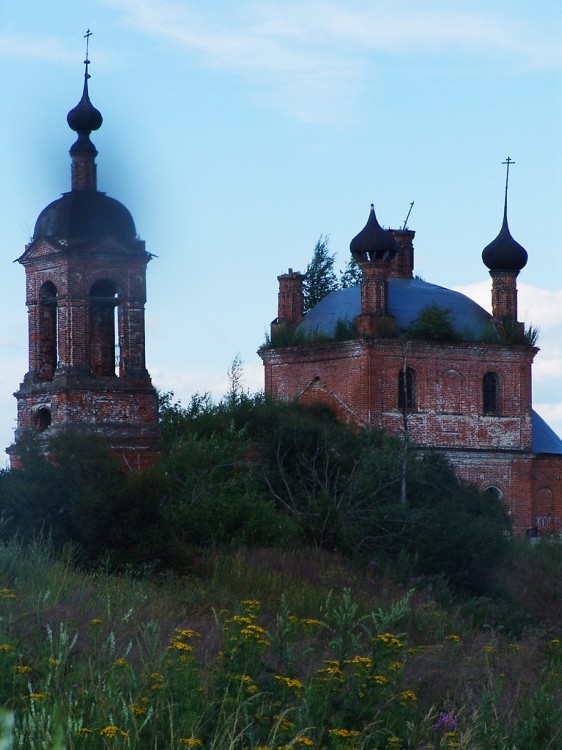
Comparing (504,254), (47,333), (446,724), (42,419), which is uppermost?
(504,254)

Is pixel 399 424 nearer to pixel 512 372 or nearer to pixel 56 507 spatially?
pixel 512 372

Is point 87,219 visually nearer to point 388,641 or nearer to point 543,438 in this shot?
point 388,641

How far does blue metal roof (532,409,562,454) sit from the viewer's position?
148ft

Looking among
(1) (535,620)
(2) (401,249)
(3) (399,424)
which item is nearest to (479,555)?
(1) (535,620)

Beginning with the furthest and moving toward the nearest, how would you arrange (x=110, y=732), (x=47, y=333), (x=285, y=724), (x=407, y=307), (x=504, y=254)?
(x=504, y=254) < (x=407, y=307) < (x=47, y=333) < (x=285, y=724) < (x=110, y=732)

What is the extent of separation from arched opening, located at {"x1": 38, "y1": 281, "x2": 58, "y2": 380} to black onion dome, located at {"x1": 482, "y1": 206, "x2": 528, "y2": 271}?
20.2 metres

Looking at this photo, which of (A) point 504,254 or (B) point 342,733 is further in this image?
(A) point 504,254

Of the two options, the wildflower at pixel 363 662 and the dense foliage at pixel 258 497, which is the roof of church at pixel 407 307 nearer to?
the dense foliage at pixel 258 497

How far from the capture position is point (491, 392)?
43.9 meters

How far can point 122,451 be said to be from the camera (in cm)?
2639

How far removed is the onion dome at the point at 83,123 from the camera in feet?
90.4

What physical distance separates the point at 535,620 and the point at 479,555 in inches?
77.9

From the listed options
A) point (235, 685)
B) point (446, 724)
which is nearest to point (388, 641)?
point (446, 724)

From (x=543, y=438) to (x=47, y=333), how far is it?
74.0 ft
